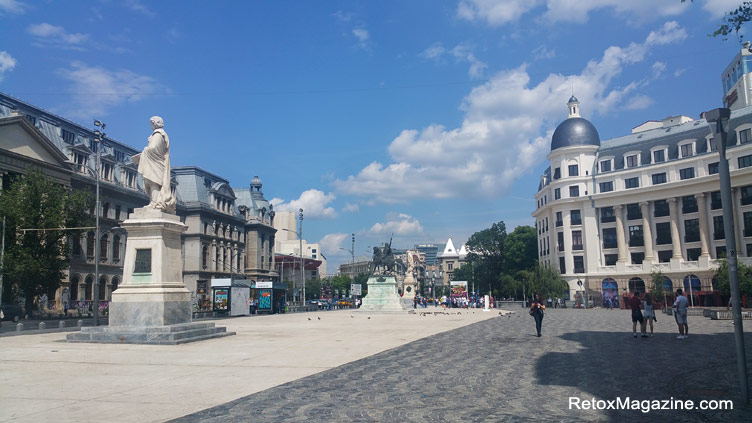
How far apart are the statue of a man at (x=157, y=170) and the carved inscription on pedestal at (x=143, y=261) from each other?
1.65 meters

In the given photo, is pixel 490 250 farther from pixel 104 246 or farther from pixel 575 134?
pixel 104 246

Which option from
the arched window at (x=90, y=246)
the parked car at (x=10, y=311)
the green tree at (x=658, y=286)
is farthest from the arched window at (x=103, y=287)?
the green tree at (x=658, y=286)

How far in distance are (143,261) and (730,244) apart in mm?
16755

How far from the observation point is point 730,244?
8.31m

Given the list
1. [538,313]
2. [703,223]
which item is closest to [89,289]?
[538,313]

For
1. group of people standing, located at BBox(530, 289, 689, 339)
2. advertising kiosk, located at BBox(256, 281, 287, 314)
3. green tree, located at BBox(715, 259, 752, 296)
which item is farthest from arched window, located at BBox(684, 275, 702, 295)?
group of people standing, located at BBox(530, 289, 689, 339)

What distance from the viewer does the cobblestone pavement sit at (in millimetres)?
7617

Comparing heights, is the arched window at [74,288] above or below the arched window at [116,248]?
below

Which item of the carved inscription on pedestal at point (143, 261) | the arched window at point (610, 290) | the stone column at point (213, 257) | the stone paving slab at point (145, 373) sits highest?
the stone column at point (213, 257)

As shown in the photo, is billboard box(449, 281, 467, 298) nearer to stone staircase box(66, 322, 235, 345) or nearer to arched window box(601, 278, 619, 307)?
arched window box(601, 278, 619, 307)

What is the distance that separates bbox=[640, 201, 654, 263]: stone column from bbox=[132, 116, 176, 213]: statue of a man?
63520 mm

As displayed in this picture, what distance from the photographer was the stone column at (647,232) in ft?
223

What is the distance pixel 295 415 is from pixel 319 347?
31.7ft

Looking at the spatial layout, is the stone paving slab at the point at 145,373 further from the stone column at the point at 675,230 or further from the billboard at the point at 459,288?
the billboard at the point at 459,288
